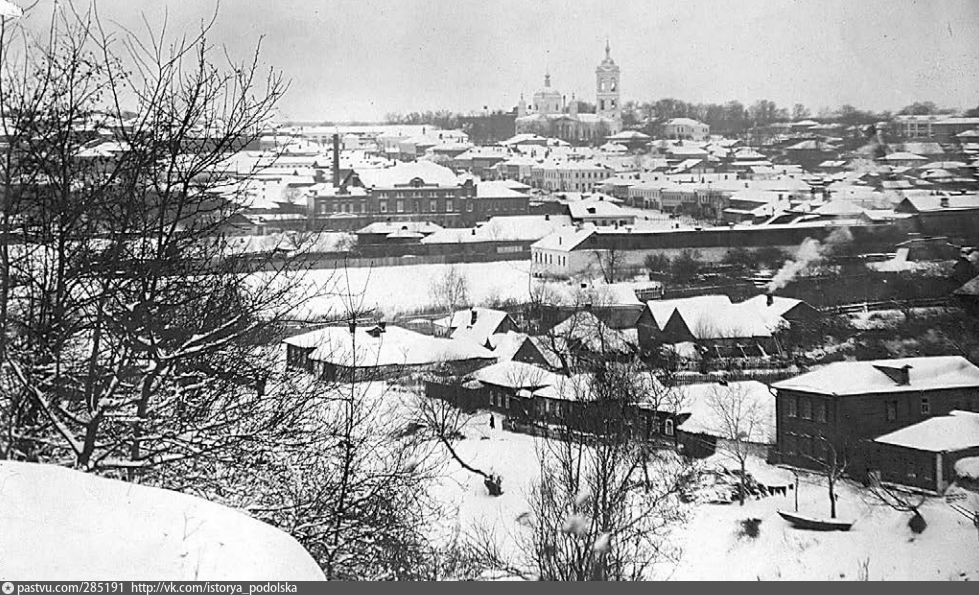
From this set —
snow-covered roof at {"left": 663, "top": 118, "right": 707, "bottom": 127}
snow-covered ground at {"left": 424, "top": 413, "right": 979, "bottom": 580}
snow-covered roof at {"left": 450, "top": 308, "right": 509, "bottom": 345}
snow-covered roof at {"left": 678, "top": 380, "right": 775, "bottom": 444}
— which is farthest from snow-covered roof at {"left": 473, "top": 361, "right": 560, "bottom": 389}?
snow-covered roof at {"left": 663, "top": 118, "right": 707, "bottom": 127}

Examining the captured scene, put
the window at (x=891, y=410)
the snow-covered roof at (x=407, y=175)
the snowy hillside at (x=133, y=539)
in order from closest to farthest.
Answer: the snowy hillside at (x=133, y=539) < the window at (x=891, y=410) < the snow-covered roof at (x=407, y=175)

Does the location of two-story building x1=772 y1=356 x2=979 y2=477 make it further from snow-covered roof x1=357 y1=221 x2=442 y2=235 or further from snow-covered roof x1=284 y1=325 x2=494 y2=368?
snow-covered roof x1=357 y1=221 x2=442 y2=235

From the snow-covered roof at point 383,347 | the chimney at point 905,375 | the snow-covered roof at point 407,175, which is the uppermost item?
the snow-covered roof at point 407,175

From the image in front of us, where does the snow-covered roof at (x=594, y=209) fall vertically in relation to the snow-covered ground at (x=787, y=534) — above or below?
above

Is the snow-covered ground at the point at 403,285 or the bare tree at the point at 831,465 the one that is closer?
the bare tree at the point at 831,465

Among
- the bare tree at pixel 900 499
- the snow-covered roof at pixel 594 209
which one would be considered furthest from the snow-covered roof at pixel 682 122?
the bare tree at pixel 900 499

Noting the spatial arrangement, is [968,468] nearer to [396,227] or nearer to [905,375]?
[905,375]

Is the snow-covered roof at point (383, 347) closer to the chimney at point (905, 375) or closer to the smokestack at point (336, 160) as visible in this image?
the smokestack at point (336, 160)
